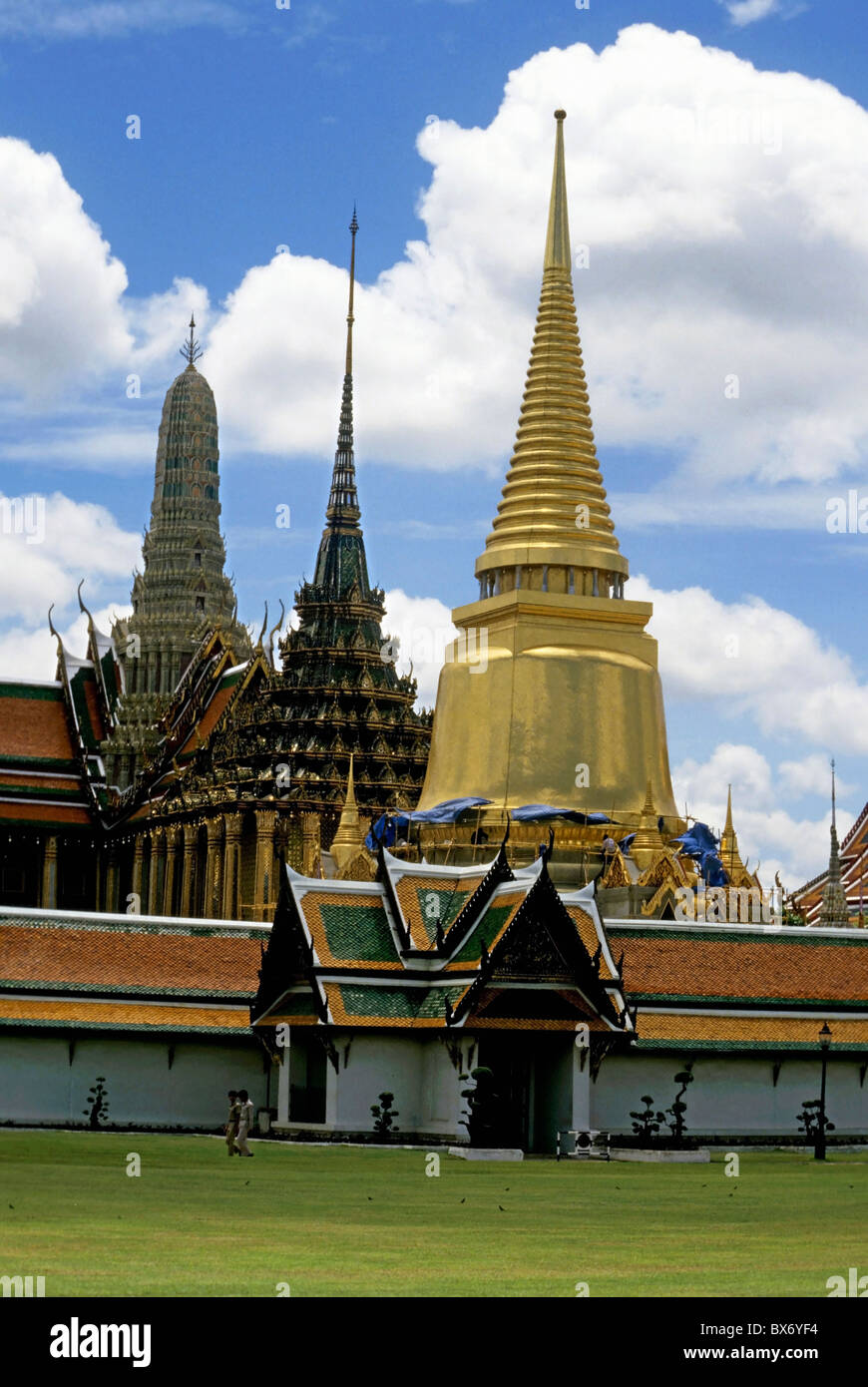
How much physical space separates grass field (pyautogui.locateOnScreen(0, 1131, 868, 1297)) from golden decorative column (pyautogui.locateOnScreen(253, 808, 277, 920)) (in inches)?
1332

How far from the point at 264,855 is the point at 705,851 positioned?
1730 cm

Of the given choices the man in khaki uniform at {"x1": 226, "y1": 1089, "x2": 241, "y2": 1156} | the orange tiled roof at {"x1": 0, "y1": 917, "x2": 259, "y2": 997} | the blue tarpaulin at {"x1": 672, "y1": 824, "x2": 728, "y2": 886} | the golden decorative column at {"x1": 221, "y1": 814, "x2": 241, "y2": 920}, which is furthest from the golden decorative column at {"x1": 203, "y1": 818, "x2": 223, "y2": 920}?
the man in khaki uniform at {"x1": 226, "y1": 1089, "x2": 241, "y2": 1156}

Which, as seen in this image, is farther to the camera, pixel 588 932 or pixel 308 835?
pixel 308 835

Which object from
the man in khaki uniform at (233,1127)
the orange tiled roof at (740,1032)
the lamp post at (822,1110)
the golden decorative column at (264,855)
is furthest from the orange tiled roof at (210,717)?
the man in khaki uniform at (233,1127)

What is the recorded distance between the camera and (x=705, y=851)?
5331cm

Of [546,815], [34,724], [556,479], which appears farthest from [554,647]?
[34,724]

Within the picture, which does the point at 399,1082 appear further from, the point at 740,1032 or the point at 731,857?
the point at 731,857

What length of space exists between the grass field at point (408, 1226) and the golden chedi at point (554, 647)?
1047 inches

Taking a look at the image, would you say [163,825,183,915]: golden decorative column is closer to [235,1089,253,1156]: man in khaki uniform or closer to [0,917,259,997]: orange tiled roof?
[0,917,259,997]: orange tiled roof

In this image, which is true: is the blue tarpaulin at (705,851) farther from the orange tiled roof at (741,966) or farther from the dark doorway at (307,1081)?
the dark doorway at (307,1081)

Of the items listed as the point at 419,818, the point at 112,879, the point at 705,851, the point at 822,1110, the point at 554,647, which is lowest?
the point at 822,1110
